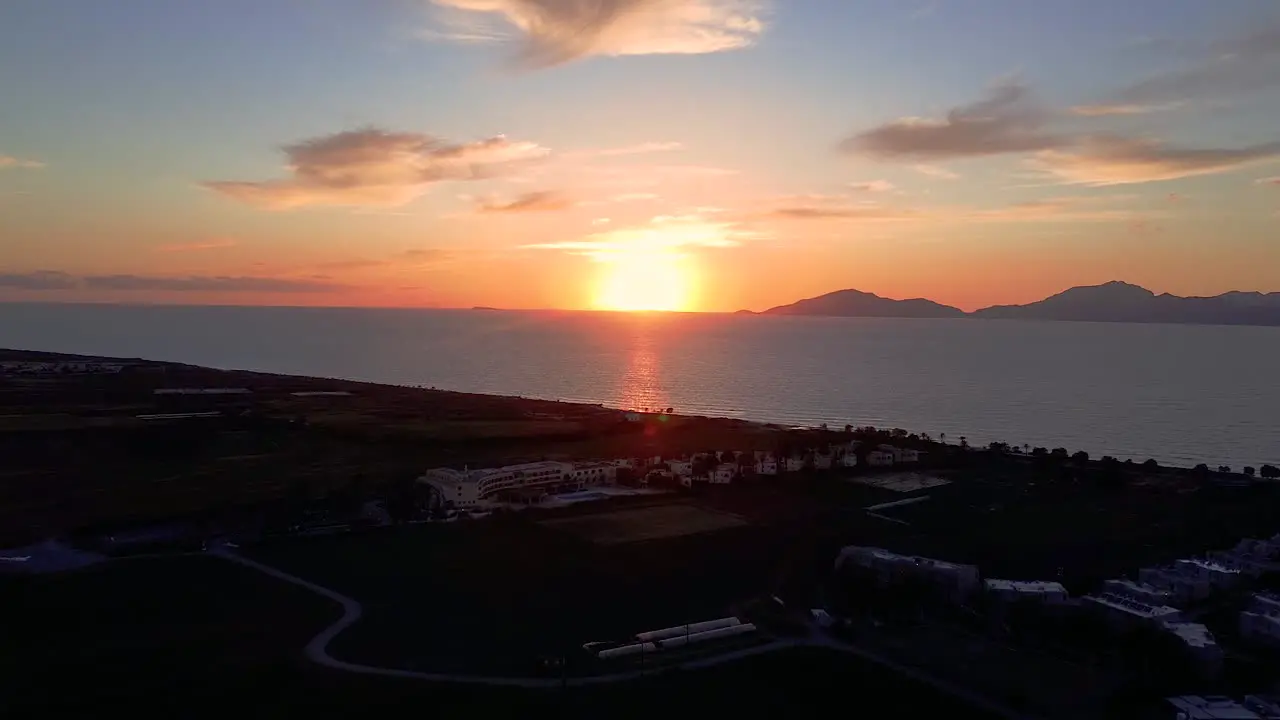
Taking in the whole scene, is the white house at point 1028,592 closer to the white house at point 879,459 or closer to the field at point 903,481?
the field at point 903,481

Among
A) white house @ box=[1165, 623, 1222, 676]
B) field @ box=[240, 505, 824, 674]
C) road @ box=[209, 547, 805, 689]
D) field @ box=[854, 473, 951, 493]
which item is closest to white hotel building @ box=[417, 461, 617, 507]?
field @ box=[240, 505, 824, 674]

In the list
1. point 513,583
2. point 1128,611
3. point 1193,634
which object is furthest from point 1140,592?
point 513,583

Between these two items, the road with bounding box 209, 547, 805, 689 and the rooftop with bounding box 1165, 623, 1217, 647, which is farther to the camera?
the rooftop with bounding box 1165, 623, 1217, 647

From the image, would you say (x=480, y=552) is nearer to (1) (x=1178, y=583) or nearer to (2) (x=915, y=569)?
(2) (x=915, y=569)

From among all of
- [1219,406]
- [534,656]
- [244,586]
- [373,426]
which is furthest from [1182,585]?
[1219,406]

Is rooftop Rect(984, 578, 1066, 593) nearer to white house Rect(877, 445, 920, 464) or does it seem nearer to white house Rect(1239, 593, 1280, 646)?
white house Rect(1239, 593, 1280, 646)

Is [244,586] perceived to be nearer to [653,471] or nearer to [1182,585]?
[653,471]
